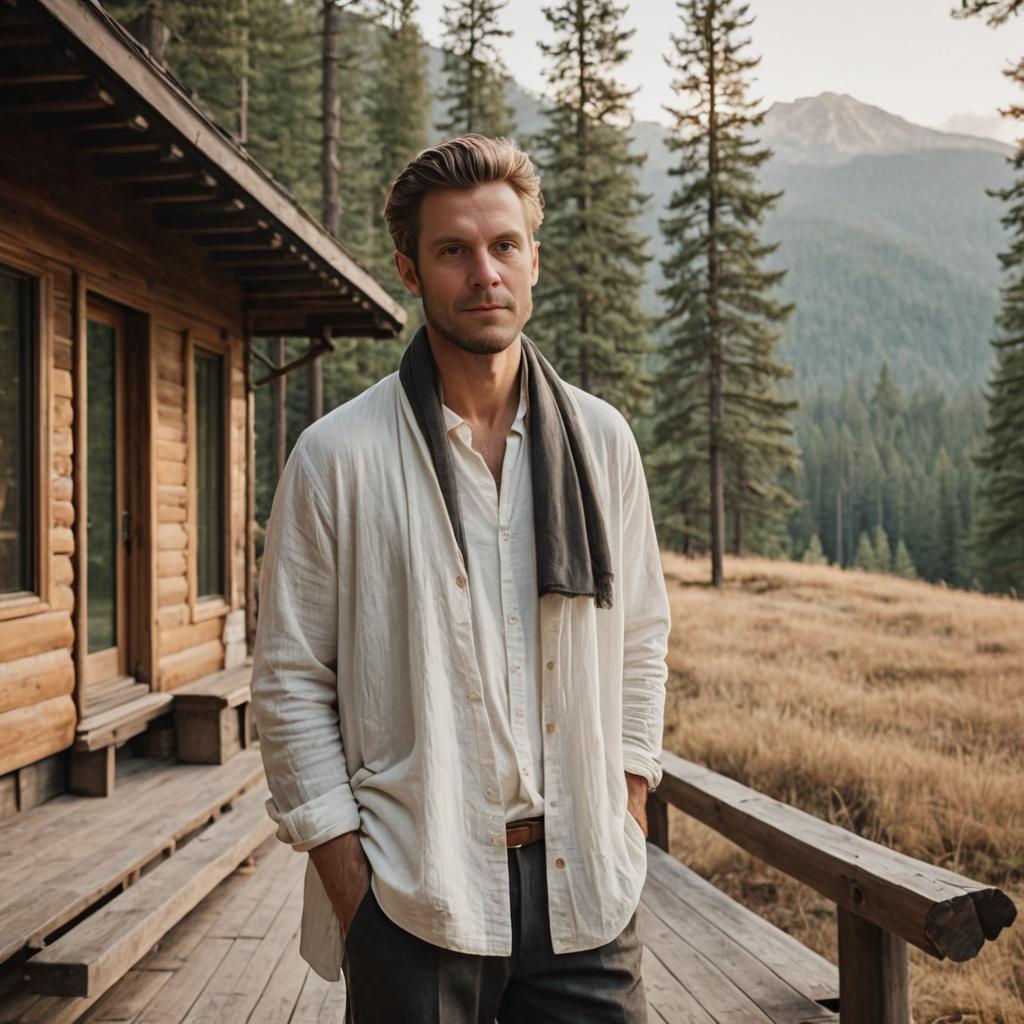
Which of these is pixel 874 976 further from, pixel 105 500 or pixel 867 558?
pixel 867 558

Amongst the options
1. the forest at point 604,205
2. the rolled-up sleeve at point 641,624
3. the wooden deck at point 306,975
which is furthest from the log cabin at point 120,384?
the forest at point 604,205

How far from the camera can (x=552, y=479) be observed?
1927 mm

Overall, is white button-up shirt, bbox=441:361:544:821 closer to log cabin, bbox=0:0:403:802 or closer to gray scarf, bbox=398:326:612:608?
gray scarf, bbox=398:326:612:608

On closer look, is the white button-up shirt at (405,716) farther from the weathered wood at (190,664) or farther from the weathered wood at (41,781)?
the weathered wood at (190,664)

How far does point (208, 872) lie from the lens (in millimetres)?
4031

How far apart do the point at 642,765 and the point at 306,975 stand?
7.67ft

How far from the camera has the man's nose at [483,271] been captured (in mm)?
1919

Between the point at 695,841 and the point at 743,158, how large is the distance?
2116 centimetres

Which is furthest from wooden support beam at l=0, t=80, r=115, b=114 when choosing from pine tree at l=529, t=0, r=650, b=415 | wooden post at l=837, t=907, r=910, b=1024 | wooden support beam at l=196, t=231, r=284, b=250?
pine tree at l=529, t=0, r=650, b=415

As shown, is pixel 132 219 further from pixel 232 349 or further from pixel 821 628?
pixel 821 628

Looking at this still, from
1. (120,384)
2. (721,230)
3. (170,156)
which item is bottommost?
(120,384)

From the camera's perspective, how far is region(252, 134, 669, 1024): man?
5.68 ft

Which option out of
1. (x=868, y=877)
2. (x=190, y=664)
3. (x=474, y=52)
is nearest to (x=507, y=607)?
(x=868, y=877)

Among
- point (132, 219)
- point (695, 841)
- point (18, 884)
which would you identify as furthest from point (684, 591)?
point (18, 884)
